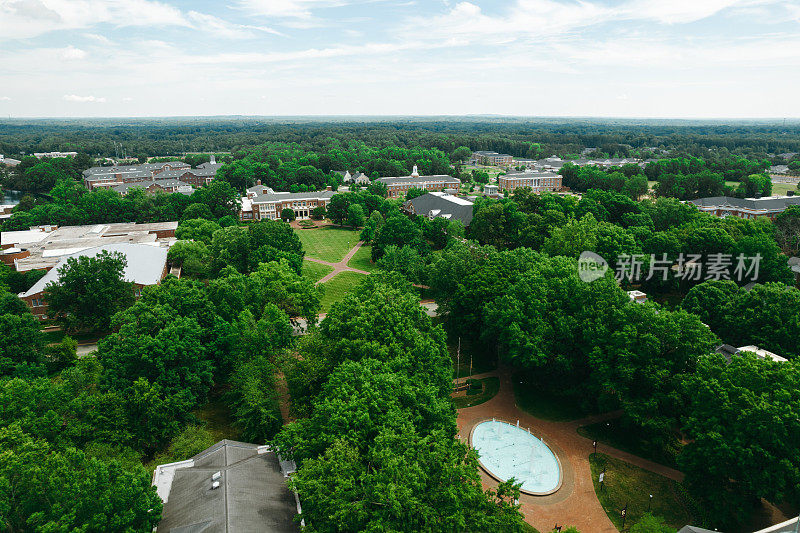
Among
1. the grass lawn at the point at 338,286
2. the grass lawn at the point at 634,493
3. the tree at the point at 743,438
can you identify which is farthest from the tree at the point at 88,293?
the tree at the point at 743,438

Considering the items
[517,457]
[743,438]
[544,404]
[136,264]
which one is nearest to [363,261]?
[136,264]

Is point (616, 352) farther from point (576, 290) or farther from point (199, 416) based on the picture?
point (199, 416)

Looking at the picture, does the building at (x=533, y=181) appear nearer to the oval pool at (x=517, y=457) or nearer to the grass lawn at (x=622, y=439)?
the grass lawn at (x=622, y=439)

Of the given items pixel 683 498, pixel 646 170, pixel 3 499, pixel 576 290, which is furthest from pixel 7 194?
pixel 646 170

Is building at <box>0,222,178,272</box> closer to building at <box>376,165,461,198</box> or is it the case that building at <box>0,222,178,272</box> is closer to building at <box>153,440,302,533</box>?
building at <box>153,440,302,533</box>

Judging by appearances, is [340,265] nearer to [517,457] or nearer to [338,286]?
[338,286]
